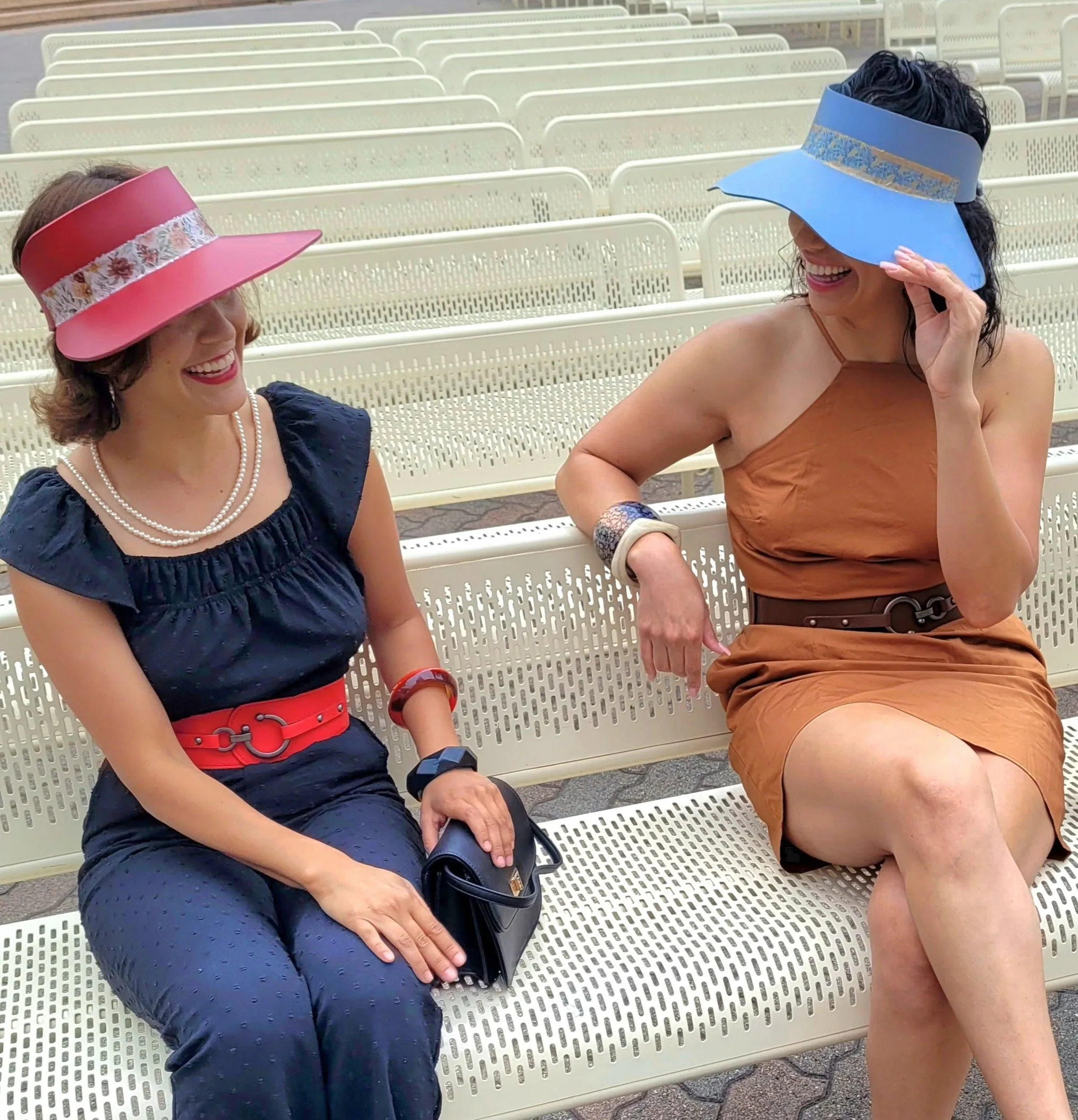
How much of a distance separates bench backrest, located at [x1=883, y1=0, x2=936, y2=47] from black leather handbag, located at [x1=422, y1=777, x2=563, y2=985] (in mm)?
10264

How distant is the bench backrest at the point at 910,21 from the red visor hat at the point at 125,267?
1007cm

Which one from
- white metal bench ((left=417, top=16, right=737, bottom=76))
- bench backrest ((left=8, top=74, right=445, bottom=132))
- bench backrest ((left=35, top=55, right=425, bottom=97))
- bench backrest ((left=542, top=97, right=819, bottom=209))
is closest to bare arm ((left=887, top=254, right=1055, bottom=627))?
bench backrest ((left=542, top=97, right=819, bottom=209))

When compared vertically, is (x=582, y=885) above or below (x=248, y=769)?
below

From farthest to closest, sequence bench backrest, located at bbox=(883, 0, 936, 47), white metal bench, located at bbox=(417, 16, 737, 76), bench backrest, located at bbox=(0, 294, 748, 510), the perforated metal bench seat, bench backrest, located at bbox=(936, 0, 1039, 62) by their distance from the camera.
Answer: bench backrest, located at bbox=(883, 0, 936, 47), bench backrest, located at bbox=(936, 0, 1039, 62), white metal bench, located at bbox=(417, 16, 737, 76), bench backrest, located at bbox=(0, 294, 748, 510), the perforated metal bench seat

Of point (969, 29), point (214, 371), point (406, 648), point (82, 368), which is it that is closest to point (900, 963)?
point (406, 648)

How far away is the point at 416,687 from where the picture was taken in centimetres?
203

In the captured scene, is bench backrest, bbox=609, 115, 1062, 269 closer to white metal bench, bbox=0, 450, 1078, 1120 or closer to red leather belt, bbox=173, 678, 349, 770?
white metal bench, bbox=0, 450, 1078, 1120

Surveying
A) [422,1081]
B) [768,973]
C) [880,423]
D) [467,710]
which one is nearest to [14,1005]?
[422,1081]

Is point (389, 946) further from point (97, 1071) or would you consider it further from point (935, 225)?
point (935, 225)

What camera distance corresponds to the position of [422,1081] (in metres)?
1.58

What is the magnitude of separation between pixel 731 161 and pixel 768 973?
11.7 feet

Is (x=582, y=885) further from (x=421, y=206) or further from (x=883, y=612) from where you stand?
(x=421, y=206)

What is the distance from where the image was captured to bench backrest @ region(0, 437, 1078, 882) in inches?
82.7

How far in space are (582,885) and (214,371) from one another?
3.04ft
